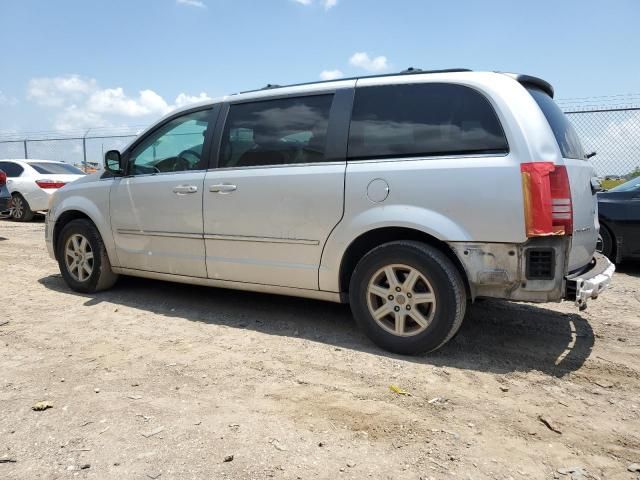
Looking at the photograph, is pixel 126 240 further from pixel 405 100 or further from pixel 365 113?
pixel 405 100

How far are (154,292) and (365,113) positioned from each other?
3014 mm

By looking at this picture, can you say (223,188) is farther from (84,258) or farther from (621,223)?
(621,223)

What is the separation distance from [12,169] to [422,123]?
1191 cm

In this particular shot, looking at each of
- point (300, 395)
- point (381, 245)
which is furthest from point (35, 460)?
point (381, 245)

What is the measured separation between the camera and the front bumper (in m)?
3.26

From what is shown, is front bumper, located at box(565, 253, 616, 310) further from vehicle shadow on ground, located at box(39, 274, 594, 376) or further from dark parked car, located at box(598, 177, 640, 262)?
dark parked car, located at box(598, 177, 640, 262)

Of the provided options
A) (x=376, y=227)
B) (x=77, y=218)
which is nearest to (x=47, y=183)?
(x=77, y=218)

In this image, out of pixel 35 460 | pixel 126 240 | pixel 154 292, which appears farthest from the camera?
pixel 154 292

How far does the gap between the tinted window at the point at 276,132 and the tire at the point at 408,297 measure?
93cm

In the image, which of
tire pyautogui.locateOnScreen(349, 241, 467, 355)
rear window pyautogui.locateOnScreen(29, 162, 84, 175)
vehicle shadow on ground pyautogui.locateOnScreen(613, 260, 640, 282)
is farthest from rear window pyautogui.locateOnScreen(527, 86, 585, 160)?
rear window pyautogui.locateOnScreen(29, 162, 84, 175)

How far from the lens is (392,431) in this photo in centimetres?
264

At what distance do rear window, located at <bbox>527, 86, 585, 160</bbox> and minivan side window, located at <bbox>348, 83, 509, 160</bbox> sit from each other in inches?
16.8

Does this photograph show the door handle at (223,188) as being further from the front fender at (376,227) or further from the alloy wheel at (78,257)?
the alloy wheel at (78,257)

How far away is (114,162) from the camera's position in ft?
16.6
